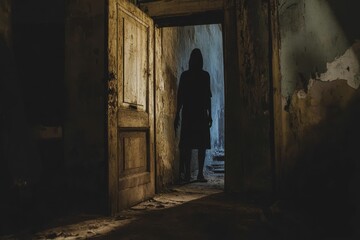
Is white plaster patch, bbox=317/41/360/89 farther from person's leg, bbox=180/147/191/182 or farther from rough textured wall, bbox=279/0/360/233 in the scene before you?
person's leg, bbox=180/147/191/182

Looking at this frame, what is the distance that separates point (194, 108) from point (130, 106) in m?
1.89

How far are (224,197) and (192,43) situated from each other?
368 centimetres

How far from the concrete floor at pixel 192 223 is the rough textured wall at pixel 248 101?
0.30 meters

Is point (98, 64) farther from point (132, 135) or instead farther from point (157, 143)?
point (157, 143)

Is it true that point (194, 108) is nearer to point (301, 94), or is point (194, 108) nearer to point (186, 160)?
point (186, 160)

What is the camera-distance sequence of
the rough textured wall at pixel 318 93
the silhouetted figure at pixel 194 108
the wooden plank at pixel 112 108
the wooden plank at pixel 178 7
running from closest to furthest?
the wooden plank at pixel 112 108
the rough textured wall at pixel 318 93
the wooden plank at pixel 178 7
the silhouetted figure at pixel 194 108

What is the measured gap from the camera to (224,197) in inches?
160

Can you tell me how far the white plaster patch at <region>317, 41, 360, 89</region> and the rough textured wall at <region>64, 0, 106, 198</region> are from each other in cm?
228

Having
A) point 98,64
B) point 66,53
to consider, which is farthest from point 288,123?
point 66,53

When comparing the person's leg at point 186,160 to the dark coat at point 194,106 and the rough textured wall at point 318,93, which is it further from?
the rough textured wall at point 318,93

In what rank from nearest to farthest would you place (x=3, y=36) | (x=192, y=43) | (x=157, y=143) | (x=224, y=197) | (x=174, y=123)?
(x=3, y=36)
(x=224, y=197)
(x=157, y=143)
(x=174, y=123)
(x=192, y=43)

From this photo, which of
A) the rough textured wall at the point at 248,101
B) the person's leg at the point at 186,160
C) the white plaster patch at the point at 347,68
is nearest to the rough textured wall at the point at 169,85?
the person's leg at the point at 186,160

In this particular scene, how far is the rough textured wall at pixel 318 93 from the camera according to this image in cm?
359

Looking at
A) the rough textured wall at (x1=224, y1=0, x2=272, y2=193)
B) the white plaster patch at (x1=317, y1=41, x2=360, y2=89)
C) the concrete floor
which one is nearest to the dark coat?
the rough textured wall at (x1=224, y1=0, x2=272, y2=193)
